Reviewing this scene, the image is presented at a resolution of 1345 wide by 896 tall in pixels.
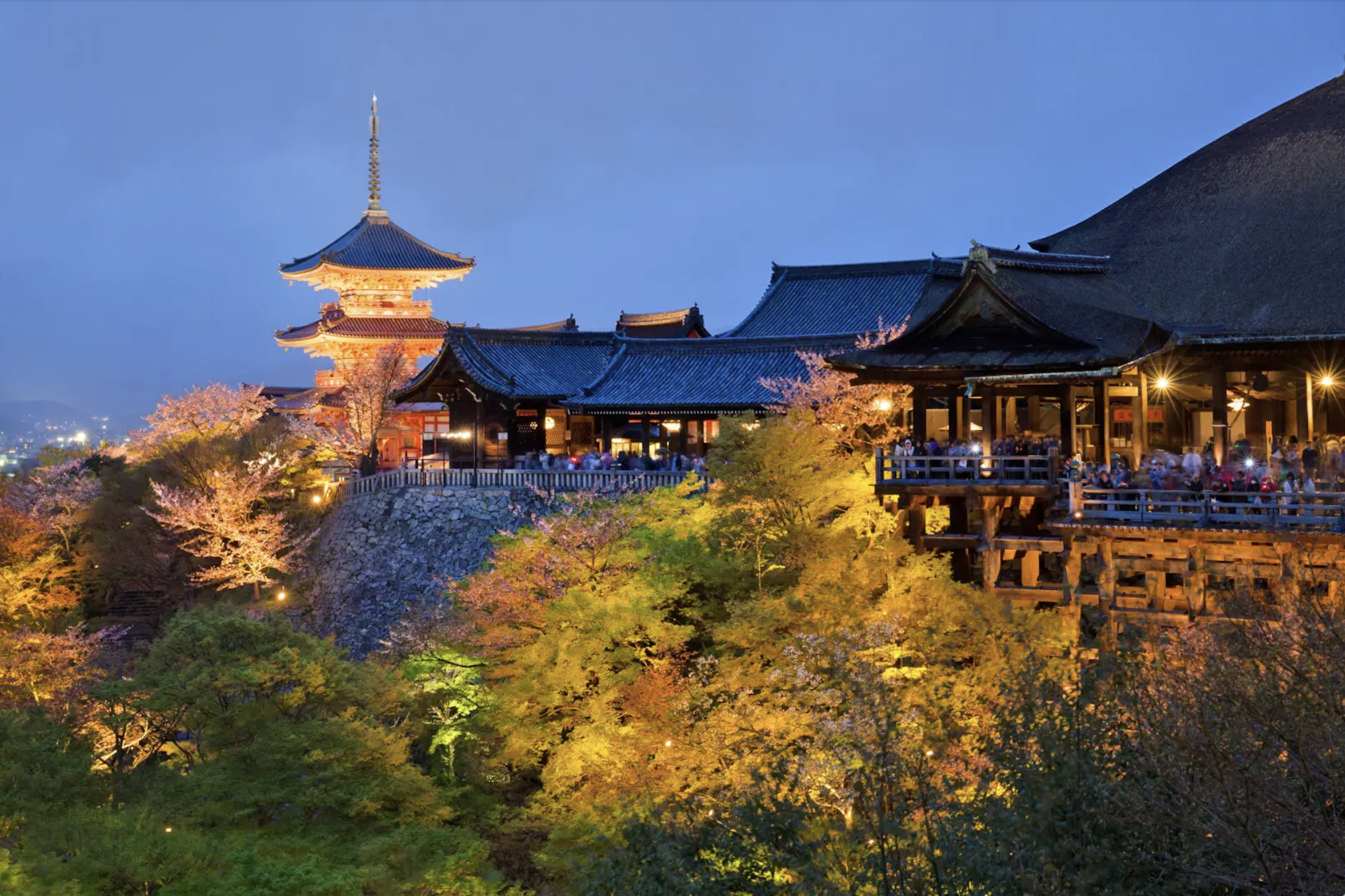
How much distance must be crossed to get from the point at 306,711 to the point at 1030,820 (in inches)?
628

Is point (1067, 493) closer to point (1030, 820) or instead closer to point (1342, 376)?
point (1342, 376)

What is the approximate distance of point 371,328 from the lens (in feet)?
187

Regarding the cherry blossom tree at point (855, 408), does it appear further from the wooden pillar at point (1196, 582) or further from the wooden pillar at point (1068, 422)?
the wooden pillar at point (1196, 582)

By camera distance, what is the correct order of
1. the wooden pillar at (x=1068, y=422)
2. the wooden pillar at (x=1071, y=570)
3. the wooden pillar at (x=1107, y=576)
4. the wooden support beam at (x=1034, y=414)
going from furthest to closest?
the wooden support beam at (x=1034, y=414)
the wooden pillar at (x=1068, y=422)
the wooden pillar at (x=1071, y=570)
the wooden pillar at (x=1107, y=576)

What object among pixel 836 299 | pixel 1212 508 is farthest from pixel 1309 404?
pixel 836 299

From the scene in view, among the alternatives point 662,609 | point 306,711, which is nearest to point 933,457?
point 662,609

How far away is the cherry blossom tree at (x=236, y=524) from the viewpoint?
3950cm

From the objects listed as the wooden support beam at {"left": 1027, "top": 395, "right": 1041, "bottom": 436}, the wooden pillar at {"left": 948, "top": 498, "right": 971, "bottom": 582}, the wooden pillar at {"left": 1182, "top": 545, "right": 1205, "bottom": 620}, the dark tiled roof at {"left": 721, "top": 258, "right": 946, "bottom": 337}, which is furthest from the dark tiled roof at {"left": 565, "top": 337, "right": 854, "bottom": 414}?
the wooden pillar at {"left": 1182, "top": 545, "right": 1205, "bottom": 620}

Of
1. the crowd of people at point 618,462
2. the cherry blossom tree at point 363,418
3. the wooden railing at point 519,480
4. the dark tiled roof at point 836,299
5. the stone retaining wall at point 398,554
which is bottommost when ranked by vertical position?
the stone retaining wall at point 398,554

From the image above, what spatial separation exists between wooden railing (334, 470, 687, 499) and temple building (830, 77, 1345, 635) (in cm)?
1100

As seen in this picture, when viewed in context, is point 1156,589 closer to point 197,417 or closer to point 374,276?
point 197,417

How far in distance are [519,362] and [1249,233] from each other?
27609 mm

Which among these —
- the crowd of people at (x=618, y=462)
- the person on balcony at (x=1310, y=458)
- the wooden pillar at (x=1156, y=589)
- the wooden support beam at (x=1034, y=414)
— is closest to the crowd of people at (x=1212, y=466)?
→ the person on balcony at (x=1310, y=458)

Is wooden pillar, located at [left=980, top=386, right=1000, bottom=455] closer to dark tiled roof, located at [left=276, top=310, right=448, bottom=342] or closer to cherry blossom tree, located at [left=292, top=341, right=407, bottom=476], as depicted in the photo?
cherry blossom tree, located at [left=292, top=341, right=407, bottom=476]
